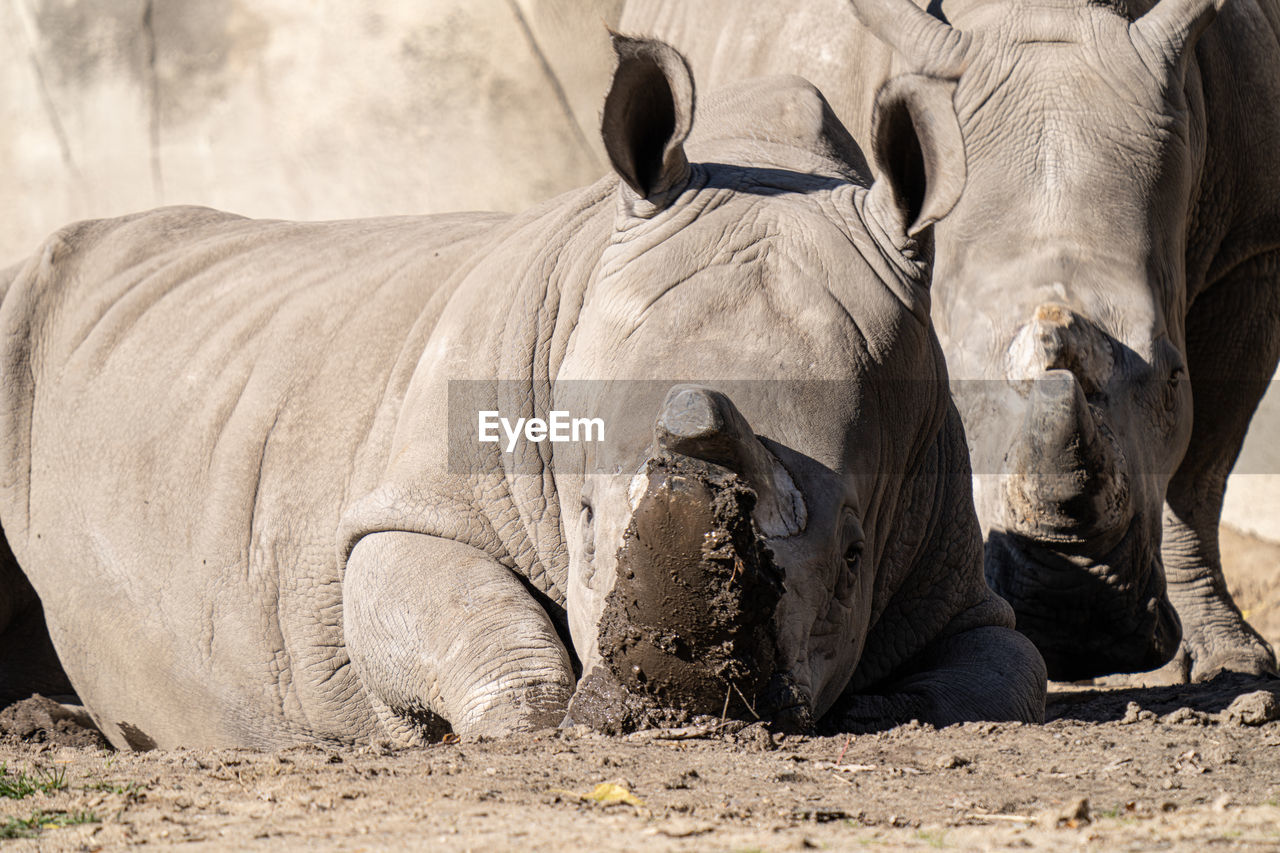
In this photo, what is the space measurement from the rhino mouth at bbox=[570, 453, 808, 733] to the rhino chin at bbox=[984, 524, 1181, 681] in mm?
2138

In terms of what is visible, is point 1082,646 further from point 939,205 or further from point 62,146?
point 62,146

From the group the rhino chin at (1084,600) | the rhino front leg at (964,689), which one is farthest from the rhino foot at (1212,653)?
the rhino front leg at (964,689)

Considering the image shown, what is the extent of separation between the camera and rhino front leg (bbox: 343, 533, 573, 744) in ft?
10.3

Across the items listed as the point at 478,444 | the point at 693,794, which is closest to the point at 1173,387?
the point at 478,444

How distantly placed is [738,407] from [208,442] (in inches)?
75.2

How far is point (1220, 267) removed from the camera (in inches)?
246

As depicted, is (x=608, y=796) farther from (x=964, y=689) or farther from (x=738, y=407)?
(x=964, y=689)

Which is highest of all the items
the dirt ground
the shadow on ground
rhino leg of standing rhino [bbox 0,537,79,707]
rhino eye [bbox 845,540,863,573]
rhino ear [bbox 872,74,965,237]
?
rhino ear [bbox 872,74,965,237]

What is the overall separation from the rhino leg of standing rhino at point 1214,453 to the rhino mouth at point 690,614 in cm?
391

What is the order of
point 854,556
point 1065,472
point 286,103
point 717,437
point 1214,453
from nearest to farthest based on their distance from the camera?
point 717,437
point 854,556
point 1065,472
point 1214,453
point 286,103

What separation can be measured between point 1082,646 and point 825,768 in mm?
2437

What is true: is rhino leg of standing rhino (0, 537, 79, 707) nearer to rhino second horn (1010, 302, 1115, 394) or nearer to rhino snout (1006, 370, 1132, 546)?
rhino snout (1006, 370, 1132, 546)

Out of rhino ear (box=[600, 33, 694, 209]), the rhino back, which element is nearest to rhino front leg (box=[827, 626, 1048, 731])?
rhino ear (box=[600, 33, 694, 209])

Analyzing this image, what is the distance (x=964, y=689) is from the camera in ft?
11.4
